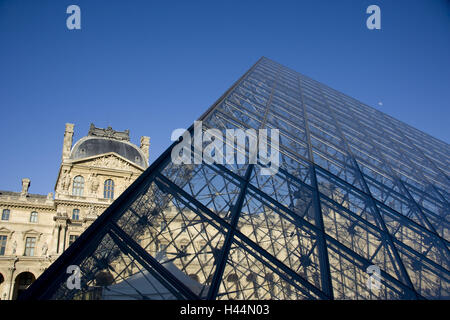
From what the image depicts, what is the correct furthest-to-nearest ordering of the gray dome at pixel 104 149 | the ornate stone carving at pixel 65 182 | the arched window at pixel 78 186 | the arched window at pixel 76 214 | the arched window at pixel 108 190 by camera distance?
the gray dome at pixel 104 149, the arched window at pixel 108 190, the arched window at pixel 78 186, the ornate stone carving at pixel 65 182, the arched window at pixel 76 214

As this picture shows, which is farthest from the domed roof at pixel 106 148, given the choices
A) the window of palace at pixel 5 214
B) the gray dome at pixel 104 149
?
the window of palace at pixel 5 214

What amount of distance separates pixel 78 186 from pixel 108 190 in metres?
3.13

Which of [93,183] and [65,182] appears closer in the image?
[65,182]

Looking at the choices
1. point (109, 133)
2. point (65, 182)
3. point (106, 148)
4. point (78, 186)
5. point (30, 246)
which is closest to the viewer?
point (30, 246)

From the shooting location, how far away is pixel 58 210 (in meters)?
36.0

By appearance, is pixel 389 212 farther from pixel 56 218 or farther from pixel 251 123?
pixel 56 218

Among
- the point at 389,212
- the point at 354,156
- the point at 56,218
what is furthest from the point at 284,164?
the point at 56,218

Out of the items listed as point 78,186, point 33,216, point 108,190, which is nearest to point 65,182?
point 78,186

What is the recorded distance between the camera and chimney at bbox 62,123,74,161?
40.7m

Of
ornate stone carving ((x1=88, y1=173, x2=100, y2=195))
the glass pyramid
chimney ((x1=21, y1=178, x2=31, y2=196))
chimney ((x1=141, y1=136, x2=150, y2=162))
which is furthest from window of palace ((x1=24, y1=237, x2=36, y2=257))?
the glass pyramid

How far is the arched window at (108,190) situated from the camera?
38.7 m

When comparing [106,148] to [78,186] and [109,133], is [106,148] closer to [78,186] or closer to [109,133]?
[109,133]

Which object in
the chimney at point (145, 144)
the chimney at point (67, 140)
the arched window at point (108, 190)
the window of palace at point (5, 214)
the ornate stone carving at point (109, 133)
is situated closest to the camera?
the window of palace at point (5, 214)

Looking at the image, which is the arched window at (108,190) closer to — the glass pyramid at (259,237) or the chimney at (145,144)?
the chimney at (145,144)
